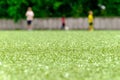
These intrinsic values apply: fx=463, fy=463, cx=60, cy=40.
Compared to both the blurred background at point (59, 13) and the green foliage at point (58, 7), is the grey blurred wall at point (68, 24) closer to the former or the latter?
the blurred background at point (59, 13)

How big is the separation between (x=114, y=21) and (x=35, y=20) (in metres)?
8.48

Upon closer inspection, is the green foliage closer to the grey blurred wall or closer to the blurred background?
the blurred background

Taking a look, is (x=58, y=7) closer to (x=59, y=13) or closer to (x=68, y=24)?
(x=59, y=13)

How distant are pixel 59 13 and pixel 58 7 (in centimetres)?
77

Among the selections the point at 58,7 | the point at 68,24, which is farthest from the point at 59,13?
the point at 68,24

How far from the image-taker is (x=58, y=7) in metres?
50.1

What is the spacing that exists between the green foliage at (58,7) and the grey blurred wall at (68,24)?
2.41 ft

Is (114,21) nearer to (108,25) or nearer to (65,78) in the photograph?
(108,25)

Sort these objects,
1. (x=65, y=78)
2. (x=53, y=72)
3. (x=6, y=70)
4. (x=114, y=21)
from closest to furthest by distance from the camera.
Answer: (x=65, y=78)
(x=53, y=72)
(x=6, y=70)
(x=114, y=21)

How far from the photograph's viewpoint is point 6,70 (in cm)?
722

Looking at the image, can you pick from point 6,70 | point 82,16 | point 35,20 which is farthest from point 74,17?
point 6,70

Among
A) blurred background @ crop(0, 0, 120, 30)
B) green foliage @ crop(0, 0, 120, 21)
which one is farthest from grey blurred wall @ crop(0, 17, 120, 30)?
green foliage @ crop(0, 0, 120, 21)

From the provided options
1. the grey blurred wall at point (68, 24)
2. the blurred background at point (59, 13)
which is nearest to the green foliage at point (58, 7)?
the blurred background at point (59, 13)

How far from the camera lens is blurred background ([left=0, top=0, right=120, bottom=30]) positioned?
1913 inches
